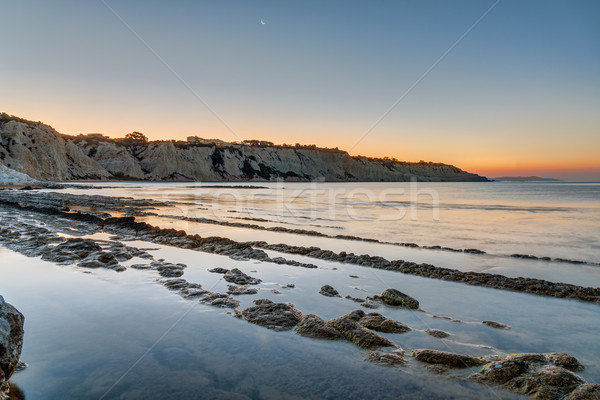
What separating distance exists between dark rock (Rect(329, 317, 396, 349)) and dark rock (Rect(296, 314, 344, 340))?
0.09m

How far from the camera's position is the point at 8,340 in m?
2.92

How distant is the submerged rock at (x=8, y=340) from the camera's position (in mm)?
2839

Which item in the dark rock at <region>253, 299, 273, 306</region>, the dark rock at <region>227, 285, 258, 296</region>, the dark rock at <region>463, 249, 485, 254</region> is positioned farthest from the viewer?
the dark rock at <region>463, 249, 485, 254</region>

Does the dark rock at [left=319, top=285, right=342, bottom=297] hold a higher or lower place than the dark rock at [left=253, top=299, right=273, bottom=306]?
lower

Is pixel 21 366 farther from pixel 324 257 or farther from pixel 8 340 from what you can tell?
pixel 324 257

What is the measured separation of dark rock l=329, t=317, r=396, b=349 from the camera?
13.1 ft

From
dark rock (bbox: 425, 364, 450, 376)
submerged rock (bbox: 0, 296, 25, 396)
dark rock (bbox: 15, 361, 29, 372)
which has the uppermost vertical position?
submerged rock (bbox: 0, 296, 25, 396)

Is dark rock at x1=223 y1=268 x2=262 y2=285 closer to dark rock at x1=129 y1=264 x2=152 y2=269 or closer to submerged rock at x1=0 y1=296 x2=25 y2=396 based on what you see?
dark rock at x1=129 y1=264 x2=152 y2=269

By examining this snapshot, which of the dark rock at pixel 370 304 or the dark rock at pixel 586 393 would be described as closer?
the dark rock at pixel 586 393

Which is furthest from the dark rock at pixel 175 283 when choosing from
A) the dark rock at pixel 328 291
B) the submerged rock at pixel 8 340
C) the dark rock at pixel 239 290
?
the submerged rock at pixel 8 340

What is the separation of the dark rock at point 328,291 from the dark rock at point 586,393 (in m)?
3.35

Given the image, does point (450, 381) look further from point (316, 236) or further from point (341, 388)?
point (316, 236)

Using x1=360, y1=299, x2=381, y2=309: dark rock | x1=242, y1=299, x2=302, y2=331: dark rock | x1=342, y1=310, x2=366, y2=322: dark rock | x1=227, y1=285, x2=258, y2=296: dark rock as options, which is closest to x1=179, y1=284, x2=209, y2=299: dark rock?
x1=227, y1=285, x2=258, y2=296: dark rock

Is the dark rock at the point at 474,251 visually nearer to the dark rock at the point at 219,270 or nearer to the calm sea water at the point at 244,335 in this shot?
the calm sea water at the point at 244,335
